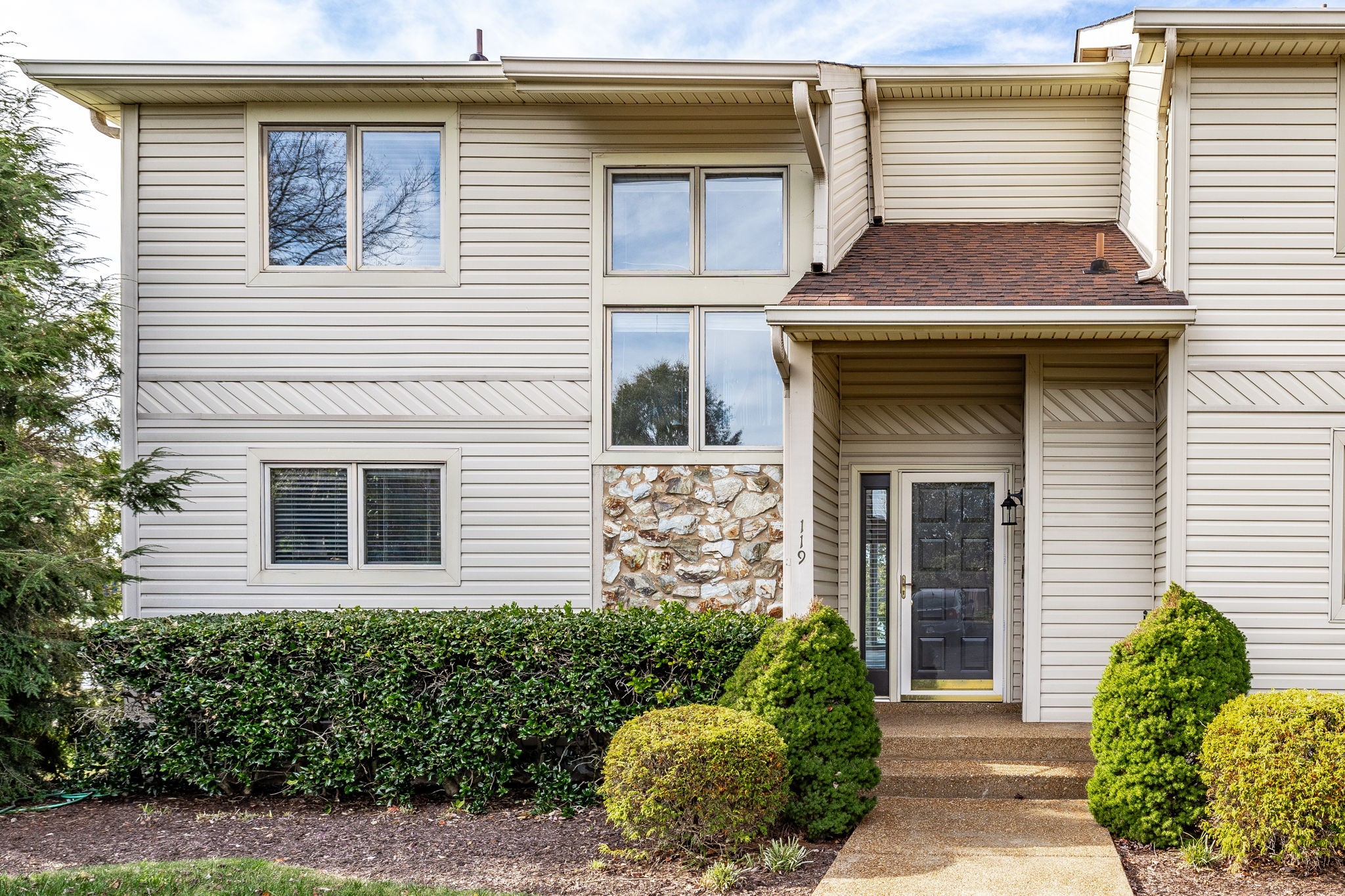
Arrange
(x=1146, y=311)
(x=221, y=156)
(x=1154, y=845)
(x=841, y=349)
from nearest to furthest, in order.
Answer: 1. (x=1154, y=845)
2. (x=1146, y=311)
3. (x=841, y=349)
4. (x=221, y=156)

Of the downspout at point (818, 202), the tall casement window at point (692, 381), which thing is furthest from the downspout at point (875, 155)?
the tall casement window at point (692, 381)

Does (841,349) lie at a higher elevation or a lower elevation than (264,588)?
higher

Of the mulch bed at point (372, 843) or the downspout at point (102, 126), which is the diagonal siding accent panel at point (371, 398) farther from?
the mulch bed at point (372, 843)

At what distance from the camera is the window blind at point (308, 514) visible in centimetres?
784

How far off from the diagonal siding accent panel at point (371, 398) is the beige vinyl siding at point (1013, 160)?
347 centimetres

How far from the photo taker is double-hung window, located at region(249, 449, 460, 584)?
7770 mm

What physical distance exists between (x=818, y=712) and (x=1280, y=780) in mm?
2347

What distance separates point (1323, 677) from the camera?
656 centimetres

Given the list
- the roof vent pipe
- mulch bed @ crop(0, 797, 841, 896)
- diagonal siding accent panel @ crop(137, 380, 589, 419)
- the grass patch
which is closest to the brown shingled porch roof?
diagonal siding accent panel @ crop(137, 380, 589, 419)

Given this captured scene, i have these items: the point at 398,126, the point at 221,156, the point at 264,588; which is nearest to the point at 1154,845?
the point at 264,588

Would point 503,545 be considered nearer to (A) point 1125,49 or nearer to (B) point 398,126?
(B) point 398,126

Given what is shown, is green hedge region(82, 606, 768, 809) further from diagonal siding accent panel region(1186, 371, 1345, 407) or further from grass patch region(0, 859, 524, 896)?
diagonal siding accent panel region(1186, 371, 1345, 407)

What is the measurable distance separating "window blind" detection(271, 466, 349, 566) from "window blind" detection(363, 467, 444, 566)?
228 mm

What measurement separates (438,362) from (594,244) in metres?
1.57
